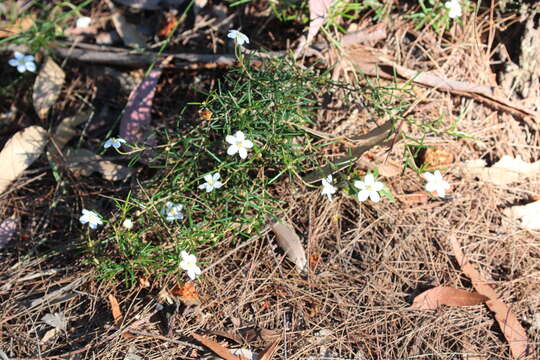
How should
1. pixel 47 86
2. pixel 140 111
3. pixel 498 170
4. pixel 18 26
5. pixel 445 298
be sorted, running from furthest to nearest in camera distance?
pixel 18 26 → pixel 47 86 → pixel 140 111 → pixel 498 170 → pixel 445 298

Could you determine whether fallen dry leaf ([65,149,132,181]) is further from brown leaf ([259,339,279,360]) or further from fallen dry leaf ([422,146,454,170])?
fallen dry leaf ([422,146,454,170])

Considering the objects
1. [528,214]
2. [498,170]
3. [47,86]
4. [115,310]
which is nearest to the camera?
[115,310]

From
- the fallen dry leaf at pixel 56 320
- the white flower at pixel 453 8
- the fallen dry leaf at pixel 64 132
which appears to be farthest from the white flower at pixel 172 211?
the white flower at pixel 453 8

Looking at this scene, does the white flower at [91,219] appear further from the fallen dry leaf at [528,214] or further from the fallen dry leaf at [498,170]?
the fallen dry leaf at [528,214]

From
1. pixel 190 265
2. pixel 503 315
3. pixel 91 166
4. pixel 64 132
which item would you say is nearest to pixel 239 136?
pixel 190 265

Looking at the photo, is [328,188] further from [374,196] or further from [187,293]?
[187,293]

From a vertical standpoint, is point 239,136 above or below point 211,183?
above


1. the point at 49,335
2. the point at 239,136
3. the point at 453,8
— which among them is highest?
the point at 453,8

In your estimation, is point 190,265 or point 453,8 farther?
point 453,8
